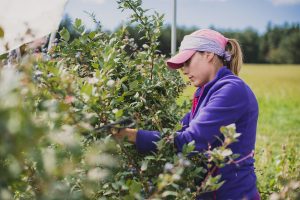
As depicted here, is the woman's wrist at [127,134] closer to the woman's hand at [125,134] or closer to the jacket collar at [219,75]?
the woman's hand at [125,134]

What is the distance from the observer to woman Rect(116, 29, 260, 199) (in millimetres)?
2012

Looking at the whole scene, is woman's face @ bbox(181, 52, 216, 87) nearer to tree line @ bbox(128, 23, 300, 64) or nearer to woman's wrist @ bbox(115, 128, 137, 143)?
woman's wrist @ bbox(115, 128, 137, 143)

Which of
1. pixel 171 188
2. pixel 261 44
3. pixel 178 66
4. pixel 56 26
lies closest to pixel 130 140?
pixel 171 188

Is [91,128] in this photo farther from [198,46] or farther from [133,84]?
[198,46]

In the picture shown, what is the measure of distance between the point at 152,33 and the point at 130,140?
2.66ft

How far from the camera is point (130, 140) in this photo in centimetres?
190

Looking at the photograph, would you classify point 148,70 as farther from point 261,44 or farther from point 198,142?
point 261,44

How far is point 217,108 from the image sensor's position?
208cm

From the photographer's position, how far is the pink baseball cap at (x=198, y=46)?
7.78 ft

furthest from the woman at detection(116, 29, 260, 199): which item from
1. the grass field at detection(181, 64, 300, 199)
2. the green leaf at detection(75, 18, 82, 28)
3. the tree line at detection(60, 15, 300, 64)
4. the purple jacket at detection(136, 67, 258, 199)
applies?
the tree line at detection(60, 15, 300, 64)

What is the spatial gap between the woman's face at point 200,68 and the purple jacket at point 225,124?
61mm

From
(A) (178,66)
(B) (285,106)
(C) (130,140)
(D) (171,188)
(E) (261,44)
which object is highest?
(A) (178,66)

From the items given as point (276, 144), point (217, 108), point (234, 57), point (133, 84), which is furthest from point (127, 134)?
point (276, 144)

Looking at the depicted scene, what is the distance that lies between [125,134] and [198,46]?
755 millimetres
